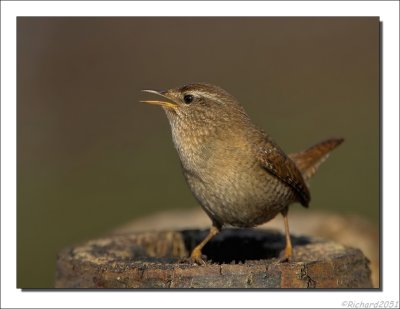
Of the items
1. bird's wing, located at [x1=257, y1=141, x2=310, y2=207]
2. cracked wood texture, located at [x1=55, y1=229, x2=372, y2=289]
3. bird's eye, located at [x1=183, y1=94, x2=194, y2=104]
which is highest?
bird's eye, located at [x1=183, y1=94, x2=194, y2=104]

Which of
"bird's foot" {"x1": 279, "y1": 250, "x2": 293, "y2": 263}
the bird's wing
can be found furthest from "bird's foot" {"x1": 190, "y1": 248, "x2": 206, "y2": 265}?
the bird's wing

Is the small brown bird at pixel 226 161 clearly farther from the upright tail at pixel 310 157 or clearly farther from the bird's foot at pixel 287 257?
the upright tail at pixel 310 157

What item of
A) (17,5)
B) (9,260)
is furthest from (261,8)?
(9,260)

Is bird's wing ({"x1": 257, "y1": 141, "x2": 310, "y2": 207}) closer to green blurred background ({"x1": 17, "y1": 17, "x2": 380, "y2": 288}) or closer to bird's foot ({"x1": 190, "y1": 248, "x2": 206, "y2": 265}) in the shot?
bird's foot ({"x1": 190, "y1": 248, "x2": 206, "y2": 265})

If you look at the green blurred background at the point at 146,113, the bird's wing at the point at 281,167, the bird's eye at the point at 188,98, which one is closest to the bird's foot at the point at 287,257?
the bird's wing at the point at 281,167

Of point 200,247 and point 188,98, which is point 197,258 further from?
point 188,98

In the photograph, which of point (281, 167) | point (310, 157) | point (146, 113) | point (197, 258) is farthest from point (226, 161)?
A: point (146, 113)
